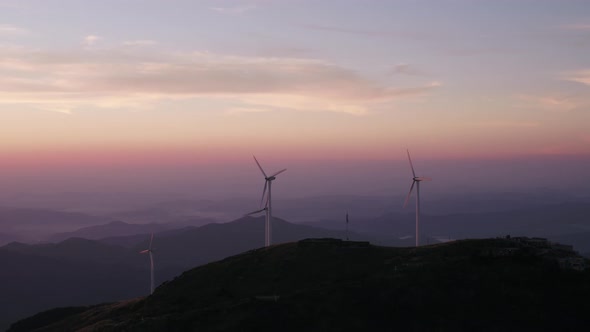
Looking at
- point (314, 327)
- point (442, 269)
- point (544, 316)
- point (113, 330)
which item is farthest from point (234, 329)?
point (544, 316)

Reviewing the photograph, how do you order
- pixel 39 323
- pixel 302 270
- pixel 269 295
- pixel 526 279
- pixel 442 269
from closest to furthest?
pixel 526 279 < pixel 442 269 < pixel 269 295 < pixel 302 270 < pixel 39 323

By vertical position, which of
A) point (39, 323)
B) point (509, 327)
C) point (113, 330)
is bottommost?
point (39, 323)

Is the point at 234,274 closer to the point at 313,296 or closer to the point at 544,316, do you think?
the point at 313,296

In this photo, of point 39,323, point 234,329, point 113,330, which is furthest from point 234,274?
point 39,323

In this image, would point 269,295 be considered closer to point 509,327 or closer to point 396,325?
point 396,325

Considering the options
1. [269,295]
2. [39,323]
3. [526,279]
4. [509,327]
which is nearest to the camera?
[509,327]

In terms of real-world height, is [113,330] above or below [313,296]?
below

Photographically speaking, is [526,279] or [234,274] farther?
[234,274]
